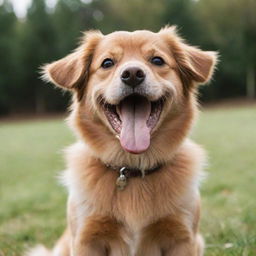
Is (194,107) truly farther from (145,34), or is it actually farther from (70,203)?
(70,203)

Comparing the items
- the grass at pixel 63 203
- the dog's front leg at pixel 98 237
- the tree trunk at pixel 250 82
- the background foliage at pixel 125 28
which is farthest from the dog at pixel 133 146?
the tree trunk at pixel 250 82

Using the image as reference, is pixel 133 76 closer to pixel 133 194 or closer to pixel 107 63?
pixel 107 63

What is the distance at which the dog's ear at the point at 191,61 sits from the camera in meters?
3.58

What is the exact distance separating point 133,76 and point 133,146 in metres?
0.51

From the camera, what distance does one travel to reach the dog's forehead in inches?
138

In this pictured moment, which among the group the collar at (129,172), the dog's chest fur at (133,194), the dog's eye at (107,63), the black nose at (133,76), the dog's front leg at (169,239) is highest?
the dog's eye at (107,63)

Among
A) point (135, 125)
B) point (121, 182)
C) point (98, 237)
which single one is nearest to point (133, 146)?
point (135, 125)

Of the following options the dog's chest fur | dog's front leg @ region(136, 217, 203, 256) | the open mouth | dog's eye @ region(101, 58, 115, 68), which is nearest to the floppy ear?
the open mouth

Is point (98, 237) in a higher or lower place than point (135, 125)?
lower

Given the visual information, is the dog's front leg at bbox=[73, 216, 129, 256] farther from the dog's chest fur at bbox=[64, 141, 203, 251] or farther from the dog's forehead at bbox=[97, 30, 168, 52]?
the dog's forehead at bbox=[97, 30, 168, 52]

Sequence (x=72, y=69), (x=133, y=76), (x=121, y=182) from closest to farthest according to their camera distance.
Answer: (x=133, y=76) < (x=121, y=182) < (x=72, y=69)

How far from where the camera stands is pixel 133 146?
3156 millimetres

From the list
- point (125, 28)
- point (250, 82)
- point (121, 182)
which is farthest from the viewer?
point (125, 28)

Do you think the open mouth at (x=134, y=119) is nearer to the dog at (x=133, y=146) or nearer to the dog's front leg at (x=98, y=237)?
the dog at (x=133, y=146)
